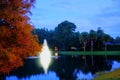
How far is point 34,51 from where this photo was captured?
55.3 feet

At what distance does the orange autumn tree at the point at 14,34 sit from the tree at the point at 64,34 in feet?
403

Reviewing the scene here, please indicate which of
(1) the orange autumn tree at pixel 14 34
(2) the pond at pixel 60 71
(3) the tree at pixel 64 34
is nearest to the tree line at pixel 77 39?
(3) the tree at pixel 64 34

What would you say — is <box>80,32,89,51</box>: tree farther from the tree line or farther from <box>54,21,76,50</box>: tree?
<box>54,21,76,50</box>: tree

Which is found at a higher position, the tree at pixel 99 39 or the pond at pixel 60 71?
the tree at pixel 99 39

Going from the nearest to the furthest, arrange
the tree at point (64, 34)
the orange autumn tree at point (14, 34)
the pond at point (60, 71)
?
the orange autumn tree at point (14, 34)
the pond at point (60, 71)
the tree at point (64, 34)

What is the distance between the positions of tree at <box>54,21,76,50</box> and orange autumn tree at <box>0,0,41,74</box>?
122832mm

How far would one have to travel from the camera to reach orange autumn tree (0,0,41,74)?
51.3ft

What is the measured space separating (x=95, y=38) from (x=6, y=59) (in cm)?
12537

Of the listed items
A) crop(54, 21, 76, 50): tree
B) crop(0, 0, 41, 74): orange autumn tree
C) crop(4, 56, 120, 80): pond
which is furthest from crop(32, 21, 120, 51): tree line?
crop(0, 0, 41, 74): orange autumn tree

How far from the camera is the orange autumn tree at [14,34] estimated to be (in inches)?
615

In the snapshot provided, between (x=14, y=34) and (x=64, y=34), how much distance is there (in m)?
129

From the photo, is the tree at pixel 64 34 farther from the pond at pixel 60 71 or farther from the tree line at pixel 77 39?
the pond at pixel 60 71

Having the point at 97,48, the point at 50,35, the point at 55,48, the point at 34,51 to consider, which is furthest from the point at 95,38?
the point at 34,51

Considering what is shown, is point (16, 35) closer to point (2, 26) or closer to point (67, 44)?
point (2, 26)
